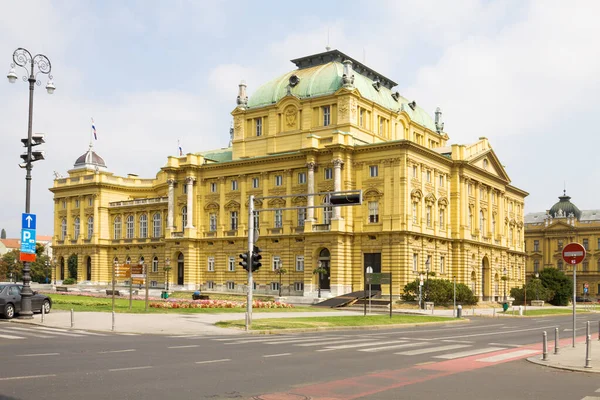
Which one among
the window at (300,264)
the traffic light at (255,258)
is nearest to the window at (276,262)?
the window at (300,264)

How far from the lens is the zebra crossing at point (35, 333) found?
25566mm

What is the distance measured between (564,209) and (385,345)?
5304 inches

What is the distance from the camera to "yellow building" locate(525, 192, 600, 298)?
138m

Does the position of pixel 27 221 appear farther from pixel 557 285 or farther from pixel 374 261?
pixel 557 285

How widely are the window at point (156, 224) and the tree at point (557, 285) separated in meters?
52.2

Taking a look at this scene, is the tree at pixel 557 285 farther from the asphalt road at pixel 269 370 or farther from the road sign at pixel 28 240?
the road sign at pixel 28 240

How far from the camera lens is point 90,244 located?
330 feet

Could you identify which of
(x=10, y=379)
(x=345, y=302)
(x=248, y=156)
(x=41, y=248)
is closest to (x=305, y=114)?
(x=248, y=156)

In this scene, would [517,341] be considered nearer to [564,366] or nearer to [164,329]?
[564,366]

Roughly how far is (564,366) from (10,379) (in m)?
13.7

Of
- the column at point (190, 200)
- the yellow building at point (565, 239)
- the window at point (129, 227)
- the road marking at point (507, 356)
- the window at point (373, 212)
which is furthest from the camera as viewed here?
the yellow building at point (565, 239)

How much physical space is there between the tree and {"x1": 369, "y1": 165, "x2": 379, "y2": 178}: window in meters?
33.3

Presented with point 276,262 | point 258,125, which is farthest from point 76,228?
point 276,262

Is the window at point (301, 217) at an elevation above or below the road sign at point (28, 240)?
above
